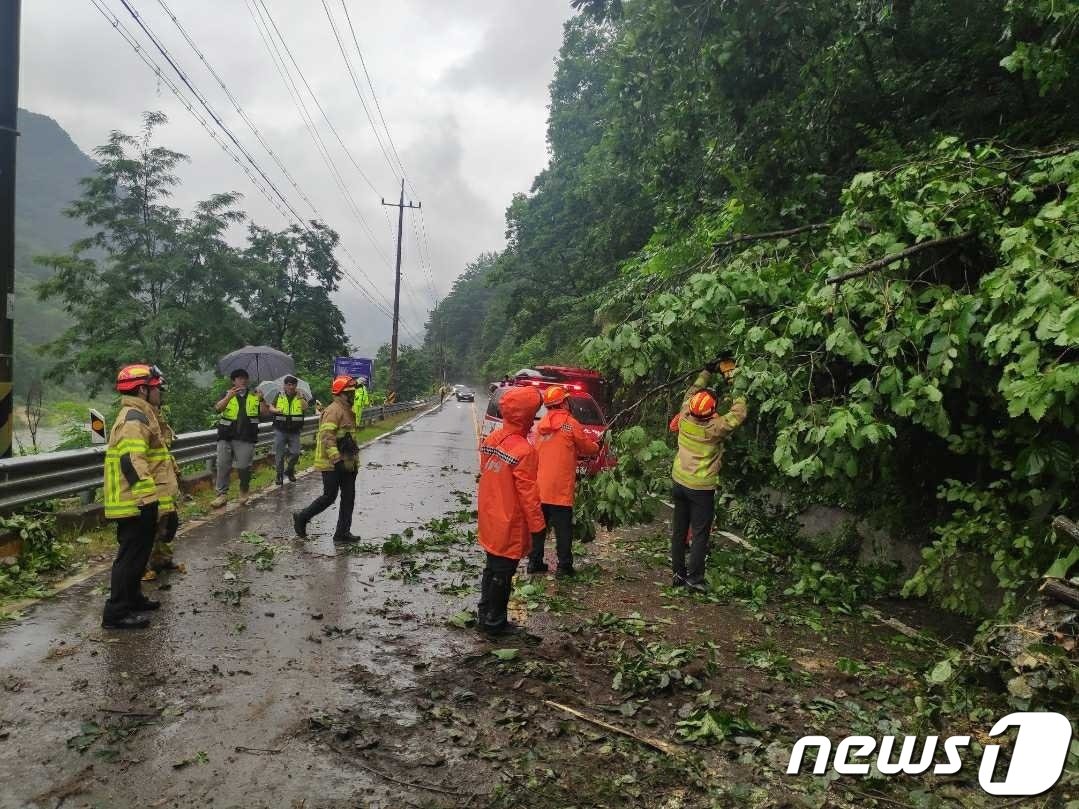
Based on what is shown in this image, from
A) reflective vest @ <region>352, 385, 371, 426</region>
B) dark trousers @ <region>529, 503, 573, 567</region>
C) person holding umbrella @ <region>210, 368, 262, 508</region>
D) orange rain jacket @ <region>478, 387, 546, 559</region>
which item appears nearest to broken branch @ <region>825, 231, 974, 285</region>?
orange rain jacket @ <region>478, 387, 546, 559</region>

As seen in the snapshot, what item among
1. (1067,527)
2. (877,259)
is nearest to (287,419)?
(877,259)

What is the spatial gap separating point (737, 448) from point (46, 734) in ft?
23.6

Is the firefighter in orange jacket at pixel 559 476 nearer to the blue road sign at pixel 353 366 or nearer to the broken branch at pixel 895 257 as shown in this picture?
the broken branch at pixel 895 257

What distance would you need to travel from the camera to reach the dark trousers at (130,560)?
5.19 meters

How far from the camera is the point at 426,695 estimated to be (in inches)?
168

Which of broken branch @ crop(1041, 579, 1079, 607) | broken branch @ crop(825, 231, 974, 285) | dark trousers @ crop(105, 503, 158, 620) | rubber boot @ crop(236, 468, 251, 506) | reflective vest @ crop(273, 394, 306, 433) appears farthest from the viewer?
reflective vest @ crop(273, 394, 306, 433)

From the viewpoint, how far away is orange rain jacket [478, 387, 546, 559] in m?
5.38

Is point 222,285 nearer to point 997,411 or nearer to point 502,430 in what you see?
point 502,430

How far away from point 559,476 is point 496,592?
210cm

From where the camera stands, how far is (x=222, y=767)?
3.33 m

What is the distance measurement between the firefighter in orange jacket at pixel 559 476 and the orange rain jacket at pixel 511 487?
74.2 inches

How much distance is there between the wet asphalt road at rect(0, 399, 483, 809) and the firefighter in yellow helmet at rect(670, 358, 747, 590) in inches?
88.5

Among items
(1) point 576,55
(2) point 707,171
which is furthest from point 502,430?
(1) point 576,55

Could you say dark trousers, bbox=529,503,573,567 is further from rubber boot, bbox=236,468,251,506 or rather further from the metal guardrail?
rubber boot, bbox=236,468,251,506
